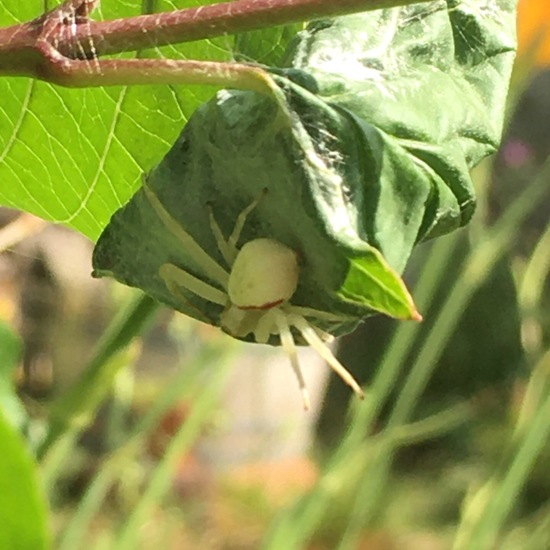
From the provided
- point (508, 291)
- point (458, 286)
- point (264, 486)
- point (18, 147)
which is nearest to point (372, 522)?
point (264, 486)

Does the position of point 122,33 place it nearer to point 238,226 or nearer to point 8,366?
point 238,226

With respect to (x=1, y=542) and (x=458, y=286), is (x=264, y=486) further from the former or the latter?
(x=1, y=542)

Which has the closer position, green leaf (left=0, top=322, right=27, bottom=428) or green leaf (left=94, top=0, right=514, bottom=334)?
green leaf (left=94, top=0, right=514, bottom=334)

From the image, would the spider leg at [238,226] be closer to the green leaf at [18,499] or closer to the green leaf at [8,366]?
the green leaf at [18,499]

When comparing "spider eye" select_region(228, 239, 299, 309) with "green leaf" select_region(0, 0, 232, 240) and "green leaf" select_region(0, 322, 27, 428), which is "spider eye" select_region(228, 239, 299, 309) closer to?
"green leaf" select_region(0, 0, 232, 240)

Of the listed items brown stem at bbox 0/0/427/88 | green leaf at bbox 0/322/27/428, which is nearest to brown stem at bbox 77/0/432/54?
brown stem at bbox 0/0/427/88

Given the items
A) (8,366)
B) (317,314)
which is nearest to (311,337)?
(317,314)
